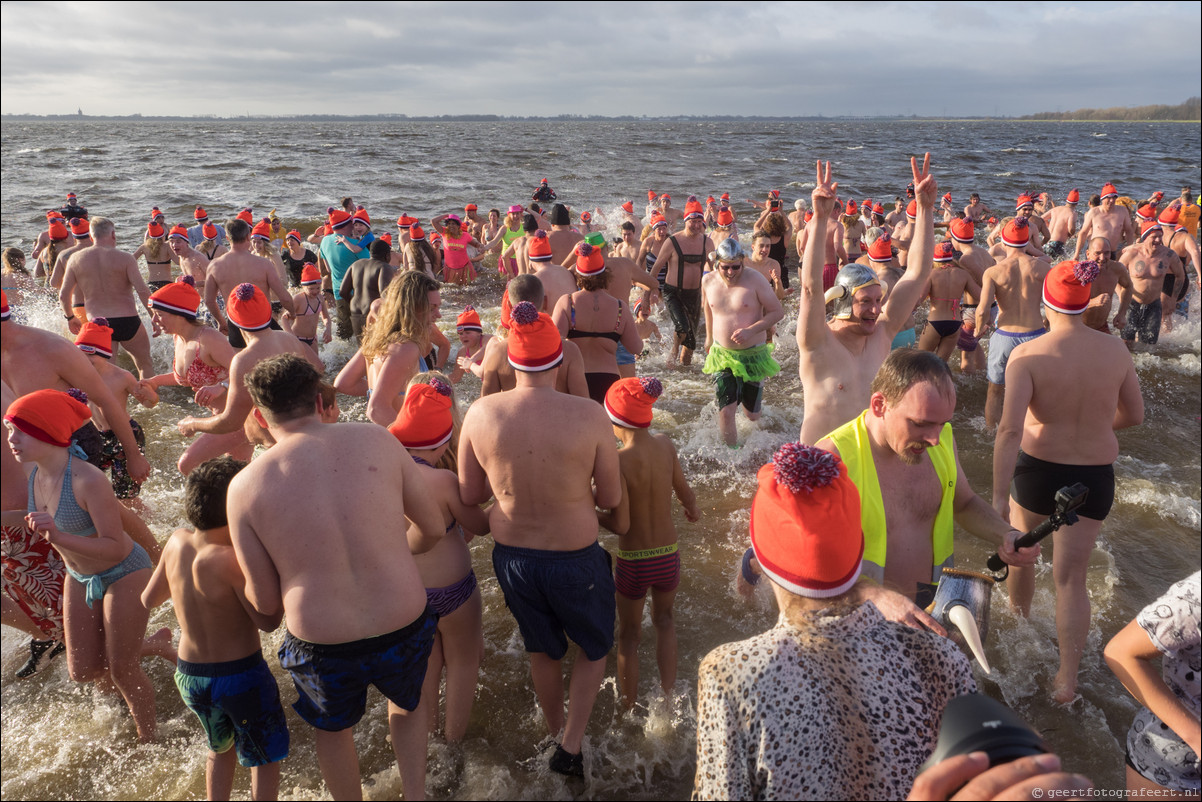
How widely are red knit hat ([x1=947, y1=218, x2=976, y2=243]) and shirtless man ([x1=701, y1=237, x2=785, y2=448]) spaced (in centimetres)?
197

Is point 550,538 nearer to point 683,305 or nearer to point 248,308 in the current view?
point 248,308

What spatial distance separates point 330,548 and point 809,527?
161cm

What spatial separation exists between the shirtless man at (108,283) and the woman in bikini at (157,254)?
3.00m

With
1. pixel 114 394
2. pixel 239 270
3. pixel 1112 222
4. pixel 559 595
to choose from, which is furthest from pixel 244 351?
pixel 1112 222

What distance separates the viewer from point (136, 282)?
716 centimetres

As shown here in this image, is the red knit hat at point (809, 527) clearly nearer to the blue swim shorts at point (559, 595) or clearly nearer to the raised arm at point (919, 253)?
the blue swim shorts at point (559, 595)

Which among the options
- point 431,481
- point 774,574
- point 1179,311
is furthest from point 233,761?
point 1179,311

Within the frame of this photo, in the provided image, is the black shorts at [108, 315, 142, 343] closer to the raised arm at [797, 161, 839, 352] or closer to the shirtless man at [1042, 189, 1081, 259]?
the raised arm at [797, 161, 839, 352]

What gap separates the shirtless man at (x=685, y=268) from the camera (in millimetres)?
8188

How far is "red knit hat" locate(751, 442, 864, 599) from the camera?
1.55 m

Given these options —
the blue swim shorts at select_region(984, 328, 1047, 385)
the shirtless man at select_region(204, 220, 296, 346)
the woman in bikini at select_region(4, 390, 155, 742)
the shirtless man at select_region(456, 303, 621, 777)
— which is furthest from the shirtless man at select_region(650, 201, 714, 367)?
the woman in bikini at select_region(4, 390, 155, 742)

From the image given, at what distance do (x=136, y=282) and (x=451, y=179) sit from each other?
101 feet

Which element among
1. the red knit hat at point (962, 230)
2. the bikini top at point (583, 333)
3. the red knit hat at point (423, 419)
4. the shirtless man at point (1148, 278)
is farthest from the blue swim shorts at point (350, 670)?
the shirtless man at point (1148, 278)

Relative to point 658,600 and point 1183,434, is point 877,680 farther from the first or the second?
point 1183,434
